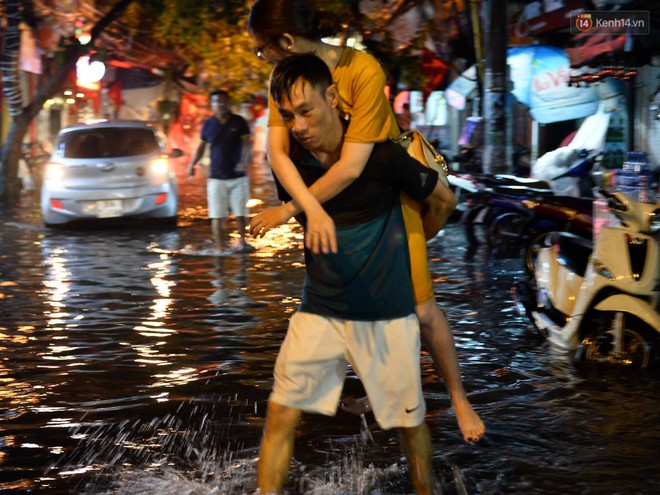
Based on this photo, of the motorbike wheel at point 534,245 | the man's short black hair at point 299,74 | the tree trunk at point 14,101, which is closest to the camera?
the man's short black hair at point 299,74

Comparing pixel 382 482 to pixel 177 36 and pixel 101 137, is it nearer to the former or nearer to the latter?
pixel 101 137

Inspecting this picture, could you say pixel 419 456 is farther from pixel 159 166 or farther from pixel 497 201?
pixel 159 166

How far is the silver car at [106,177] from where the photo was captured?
16953 millimetres

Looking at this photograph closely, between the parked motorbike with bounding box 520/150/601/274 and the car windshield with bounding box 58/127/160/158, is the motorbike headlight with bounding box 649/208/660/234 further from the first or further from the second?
the car windshield with bounding box 58/127/160/158

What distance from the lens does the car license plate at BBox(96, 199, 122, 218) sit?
55.5ft

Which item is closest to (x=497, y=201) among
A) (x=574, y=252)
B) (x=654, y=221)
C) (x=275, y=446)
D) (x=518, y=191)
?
(x=518, y=191)

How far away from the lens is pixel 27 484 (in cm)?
498

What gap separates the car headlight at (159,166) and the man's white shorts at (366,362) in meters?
13.4

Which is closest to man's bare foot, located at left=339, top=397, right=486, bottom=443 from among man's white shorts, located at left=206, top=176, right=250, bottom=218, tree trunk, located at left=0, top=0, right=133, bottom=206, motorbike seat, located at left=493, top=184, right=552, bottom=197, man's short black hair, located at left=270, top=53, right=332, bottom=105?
man's short black hair, located at left=270, top=53, right=332, bottom=105

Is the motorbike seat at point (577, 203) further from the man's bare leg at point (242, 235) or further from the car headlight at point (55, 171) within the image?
the car headlight at point (55, 171)

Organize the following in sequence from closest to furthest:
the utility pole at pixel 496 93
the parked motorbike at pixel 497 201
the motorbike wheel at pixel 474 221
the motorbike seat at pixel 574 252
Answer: the motorbike seat at pixel 574 252 < the parked motorbike at pixel 497 201 < the motorbike wheel at pixel 474 221 < the utility pole at pixel 496 93

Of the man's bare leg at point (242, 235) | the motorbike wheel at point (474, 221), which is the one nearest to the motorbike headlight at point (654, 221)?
the motorbike wheel at point (474, 221)

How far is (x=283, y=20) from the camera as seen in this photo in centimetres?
402

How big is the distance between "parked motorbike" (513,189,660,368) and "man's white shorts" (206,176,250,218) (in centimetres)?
686
